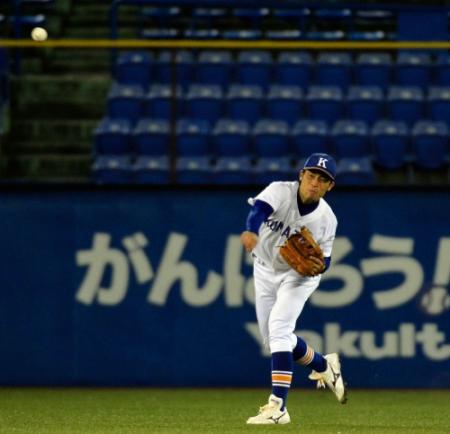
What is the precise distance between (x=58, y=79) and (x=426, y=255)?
4.96 m

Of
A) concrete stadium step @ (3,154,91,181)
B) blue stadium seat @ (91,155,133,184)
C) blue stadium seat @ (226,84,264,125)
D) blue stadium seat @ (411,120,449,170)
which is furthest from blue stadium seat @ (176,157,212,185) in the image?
blue stadium seat @ (411,120,449,170)

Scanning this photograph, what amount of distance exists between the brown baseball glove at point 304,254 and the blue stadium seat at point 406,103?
447 cm

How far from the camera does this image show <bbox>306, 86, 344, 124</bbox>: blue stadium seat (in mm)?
12977

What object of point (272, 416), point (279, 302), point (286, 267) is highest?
point (286, 267)

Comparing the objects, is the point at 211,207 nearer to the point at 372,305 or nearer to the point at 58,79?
the point at 372,305

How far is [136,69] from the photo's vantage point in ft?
44.8

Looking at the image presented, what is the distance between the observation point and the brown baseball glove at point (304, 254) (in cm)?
840

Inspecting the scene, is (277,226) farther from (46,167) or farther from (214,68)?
(214,68)

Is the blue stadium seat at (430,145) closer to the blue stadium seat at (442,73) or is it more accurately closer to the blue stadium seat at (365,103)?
the blue stadium seat at (365,103)

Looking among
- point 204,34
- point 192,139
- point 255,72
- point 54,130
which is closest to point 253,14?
point 204,34

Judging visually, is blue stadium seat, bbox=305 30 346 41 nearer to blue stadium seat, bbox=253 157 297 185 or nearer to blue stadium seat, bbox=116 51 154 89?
blue stadium seat, bbox=116 51 154 89

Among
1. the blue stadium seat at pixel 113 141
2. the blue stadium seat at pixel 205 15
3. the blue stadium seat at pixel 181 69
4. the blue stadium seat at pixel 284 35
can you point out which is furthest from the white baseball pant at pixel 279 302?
the blue stadium seat at pixel 205 15

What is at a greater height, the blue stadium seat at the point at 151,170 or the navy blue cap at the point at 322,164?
the navy blue cap at the point at 322,164

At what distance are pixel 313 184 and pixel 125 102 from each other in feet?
17.5
